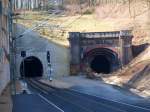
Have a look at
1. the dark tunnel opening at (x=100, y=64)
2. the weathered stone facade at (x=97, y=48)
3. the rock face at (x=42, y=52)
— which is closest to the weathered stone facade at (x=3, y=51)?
the rock face at (x=42, y=52)

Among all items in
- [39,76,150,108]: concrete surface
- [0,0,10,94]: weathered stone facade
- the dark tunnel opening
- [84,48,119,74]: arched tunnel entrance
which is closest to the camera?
[39,76,150,108]: concrete surface

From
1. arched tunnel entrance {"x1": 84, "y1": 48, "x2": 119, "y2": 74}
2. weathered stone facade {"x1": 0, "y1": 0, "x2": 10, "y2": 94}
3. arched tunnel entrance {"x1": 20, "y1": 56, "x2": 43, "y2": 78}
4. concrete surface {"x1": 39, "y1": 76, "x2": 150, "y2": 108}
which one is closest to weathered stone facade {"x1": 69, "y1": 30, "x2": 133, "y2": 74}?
arched tunnel entrance {"x1": 84, "y1": 48, "x2": 119, "y2": 74}

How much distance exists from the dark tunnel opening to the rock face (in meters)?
4.60

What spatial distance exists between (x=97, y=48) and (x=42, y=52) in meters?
7.16

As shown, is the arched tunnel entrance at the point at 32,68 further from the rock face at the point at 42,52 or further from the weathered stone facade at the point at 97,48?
the weathered stone facade at the point at 97,48

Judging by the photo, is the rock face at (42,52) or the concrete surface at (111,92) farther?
→ the rock face at (42,52)

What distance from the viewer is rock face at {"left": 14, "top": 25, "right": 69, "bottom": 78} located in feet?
218

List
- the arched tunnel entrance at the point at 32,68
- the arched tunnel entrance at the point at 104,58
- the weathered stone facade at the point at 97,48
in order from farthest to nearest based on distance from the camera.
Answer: the arched tunnel entrance at the point at 32,68
the arched tunnel entrance at the point at 104,58
the weathered stone facade at the point at 97,48

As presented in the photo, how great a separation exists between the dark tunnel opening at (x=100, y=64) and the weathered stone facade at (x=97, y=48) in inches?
104

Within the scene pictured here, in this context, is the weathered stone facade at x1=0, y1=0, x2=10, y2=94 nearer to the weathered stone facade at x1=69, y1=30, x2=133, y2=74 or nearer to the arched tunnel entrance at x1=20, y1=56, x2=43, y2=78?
the weathered stone facade at x1=69, y1=30, x2=133, y2=74

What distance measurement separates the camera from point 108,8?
89.5 metres

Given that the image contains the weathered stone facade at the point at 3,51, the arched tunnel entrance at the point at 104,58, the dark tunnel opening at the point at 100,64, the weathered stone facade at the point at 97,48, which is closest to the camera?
the weathered stone facade at the point at 3,51

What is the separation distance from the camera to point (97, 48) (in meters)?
66.1

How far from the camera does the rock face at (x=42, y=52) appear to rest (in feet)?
218
